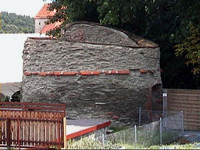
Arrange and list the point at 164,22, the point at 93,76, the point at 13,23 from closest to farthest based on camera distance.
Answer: the point at 93,76
the point at 164,22
the point at 13,23

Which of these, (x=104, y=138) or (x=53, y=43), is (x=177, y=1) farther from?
(x=104, y=138)

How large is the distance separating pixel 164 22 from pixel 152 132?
8874mm

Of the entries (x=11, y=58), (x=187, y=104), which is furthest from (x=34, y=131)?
(x=11, y=58)

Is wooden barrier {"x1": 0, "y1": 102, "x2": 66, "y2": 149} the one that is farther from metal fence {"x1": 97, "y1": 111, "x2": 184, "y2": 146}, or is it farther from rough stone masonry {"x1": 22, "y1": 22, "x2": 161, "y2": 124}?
rough stone masonry {"x1": 22, "y1": 22, "x2": 161, "y2": 124}

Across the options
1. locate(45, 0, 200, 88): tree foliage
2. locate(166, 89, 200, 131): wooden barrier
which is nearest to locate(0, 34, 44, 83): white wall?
locate(45, 0, 200, 88): tree foliage

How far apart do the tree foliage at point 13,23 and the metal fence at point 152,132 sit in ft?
151

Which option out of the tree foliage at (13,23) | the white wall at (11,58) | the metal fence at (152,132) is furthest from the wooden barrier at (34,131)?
the tree foliage at (13,23)

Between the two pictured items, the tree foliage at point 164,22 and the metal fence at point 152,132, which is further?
the tree foliage at point 164,22

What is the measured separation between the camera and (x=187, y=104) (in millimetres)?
19625

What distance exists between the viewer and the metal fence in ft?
41.0

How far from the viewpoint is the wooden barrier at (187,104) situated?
19.4 m

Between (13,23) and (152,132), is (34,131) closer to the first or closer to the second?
(152,132)

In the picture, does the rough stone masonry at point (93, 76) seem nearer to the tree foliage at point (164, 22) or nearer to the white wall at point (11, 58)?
the tree foliage at point (164, 22)

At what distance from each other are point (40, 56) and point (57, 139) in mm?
6128
